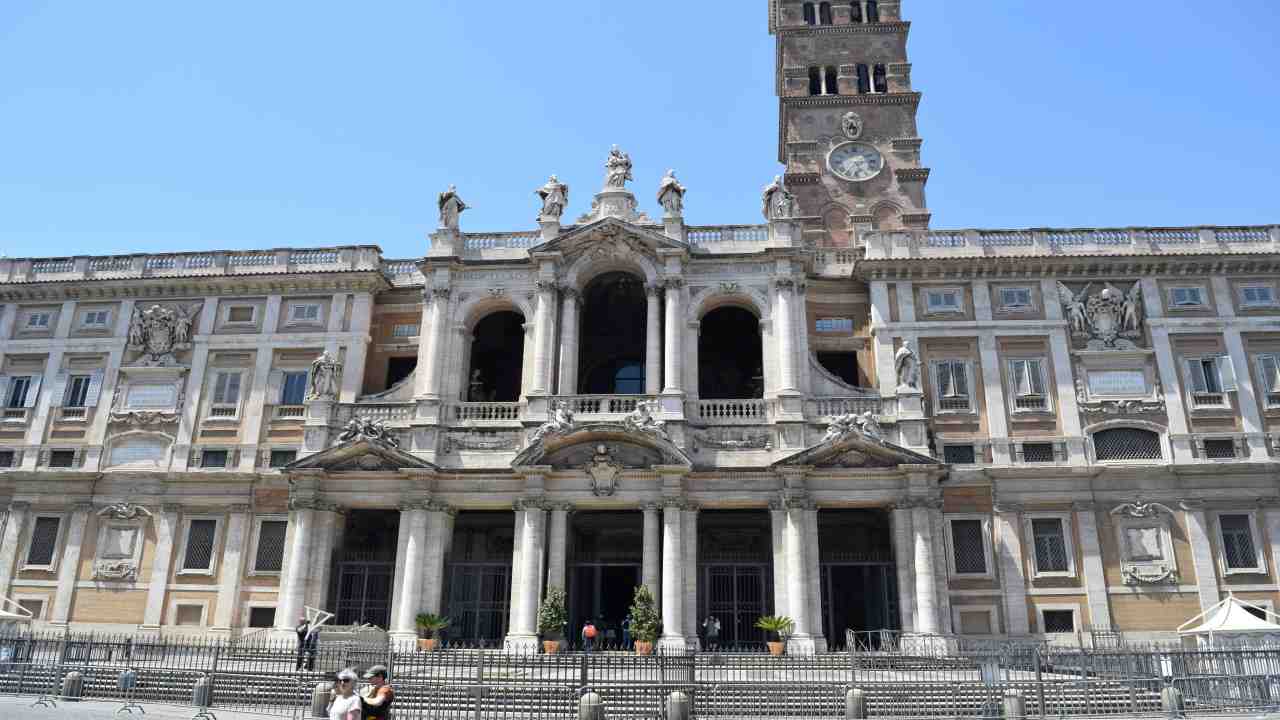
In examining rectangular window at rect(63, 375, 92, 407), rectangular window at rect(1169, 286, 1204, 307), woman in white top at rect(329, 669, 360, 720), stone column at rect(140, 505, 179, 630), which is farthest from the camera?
rectangular window at rect(63, 375, 92, 407)

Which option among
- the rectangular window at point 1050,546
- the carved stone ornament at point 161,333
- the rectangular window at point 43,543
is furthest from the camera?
the carved stone ornament at point 161,333

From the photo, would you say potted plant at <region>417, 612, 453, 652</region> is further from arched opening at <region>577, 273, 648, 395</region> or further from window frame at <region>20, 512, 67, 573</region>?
window frame at <region>20, 512, 67, 573</region>

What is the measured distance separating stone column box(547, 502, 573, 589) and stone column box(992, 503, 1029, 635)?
48.8 feet

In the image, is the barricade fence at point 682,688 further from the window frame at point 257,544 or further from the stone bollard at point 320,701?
the window frame at point 257,544

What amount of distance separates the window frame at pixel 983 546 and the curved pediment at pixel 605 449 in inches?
380

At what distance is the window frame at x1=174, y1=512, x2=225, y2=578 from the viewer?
1310 inches

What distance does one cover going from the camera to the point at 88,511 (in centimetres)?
3447

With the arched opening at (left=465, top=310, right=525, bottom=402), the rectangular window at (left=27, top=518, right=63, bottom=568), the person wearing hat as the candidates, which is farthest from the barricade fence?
the arched opening at (left=465, top=310, right=525, bottom=402)

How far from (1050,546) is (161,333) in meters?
34.6

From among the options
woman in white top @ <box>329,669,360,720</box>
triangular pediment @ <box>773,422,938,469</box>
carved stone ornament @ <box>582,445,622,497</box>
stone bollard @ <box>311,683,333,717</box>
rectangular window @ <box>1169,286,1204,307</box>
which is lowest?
stone bollard @ <box>311,683,333,717</box>

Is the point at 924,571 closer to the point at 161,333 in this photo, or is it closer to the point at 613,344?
the point at 613,344

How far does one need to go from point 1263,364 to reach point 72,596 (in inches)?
1754

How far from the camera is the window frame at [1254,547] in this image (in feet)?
101

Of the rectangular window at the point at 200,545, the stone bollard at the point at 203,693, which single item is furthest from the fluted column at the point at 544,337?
the stone bollard at the point at 203,693
